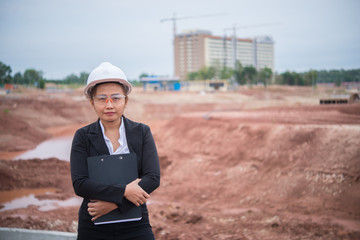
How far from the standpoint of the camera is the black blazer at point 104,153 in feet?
6.63

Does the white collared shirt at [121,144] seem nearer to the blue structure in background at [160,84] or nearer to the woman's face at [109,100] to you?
the woman's face at [109,100]

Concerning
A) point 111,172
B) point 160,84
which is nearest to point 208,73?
point 160,84

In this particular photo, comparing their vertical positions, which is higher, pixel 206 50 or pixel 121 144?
pixel 206 50

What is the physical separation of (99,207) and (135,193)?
21 cm

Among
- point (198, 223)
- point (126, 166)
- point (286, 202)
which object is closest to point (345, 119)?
point (286, 202)

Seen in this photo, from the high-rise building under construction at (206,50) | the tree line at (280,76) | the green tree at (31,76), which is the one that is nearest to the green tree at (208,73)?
the tree line at (280,76)

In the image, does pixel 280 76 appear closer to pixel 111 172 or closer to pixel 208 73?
pixel 208 73

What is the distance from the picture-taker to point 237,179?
1102cm

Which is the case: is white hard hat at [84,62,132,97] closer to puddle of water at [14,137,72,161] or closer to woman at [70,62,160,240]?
woman at [70,62,160,240]

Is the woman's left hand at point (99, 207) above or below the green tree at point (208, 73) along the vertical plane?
below

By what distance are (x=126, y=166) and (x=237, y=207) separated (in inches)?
299

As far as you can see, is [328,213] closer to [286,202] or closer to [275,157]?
[286,202]

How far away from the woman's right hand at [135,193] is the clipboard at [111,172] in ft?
0.22

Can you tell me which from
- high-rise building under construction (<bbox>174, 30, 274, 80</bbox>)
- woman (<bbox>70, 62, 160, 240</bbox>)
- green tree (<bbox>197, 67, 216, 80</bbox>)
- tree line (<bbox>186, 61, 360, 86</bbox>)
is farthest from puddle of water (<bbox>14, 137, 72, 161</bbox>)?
high-rise building under construction (<bbox>174, 30, 274, 80</bbox>)
